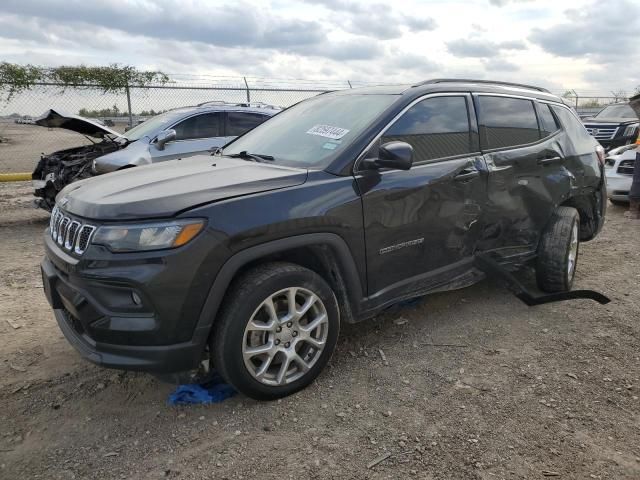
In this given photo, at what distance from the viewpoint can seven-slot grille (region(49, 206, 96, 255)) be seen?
8.57 ft

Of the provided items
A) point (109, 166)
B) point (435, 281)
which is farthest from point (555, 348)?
point (109, 166)

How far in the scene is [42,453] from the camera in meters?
2.58

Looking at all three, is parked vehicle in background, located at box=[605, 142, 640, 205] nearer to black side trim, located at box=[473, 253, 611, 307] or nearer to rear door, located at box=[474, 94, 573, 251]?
rear door, located at box=[474, 94, 573, 251]

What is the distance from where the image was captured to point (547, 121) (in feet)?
15.0

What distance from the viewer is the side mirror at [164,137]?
7.28 m

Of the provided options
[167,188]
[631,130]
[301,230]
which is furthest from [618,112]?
[167,188]

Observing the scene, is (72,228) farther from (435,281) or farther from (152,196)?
(435,281)

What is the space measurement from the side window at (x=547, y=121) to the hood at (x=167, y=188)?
255 cm

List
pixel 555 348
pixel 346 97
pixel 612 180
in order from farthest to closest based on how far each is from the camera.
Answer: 1. pixel 612 180
2. pixel 346 97
3. pixel 555 348

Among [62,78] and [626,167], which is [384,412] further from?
[62,78]

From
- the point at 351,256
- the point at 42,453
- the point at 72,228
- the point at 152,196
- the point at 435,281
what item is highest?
the point at 152,196

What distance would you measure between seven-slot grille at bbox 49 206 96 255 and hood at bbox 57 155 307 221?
0.19ft

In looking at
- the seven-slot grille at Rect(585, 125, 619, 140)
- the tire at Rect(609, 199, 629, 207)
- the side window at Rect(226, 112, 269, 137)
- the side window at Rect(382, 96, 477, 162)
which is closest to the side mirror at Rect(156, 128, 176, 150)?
the side window at Rect(226, 112, 269, 137)

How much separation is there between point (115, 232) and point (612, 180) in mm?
8764
